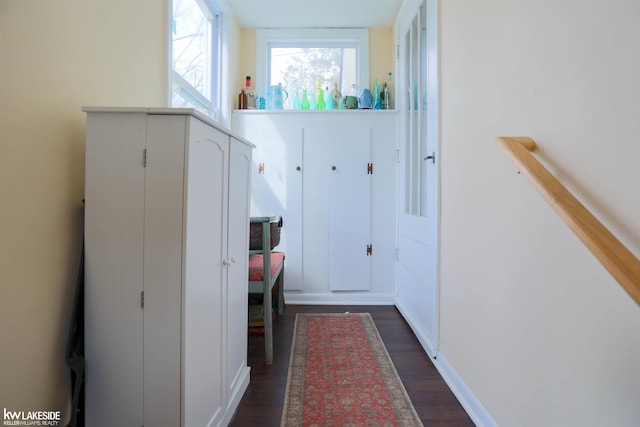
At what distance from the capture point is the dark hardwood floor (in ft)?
4.19

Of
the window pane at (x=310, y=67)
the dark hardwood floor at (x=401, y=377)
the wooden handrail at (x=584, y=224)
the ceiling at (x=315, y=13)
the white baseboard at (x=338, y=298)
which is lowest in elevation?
the dark hardwood floor at (x=401, y=377)

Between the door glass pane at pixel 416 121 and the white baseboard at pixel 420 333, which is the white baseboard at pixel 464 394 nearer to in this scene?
the white baseboard at pixel 420 333

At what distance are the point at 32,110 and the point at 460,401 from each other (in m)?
2.01

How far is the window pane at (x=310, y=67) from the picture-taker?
2916mm

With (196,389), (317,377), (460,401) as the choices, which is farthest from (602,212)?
(317,377)

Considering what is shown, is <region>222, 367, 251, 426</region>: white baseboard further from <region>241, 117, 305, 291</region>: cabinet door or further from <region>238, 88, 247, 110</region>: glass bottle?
<region>238, 88, 247, 110</region>: glass bottle

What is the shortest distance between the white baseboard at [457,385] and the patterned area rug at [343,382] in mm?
246

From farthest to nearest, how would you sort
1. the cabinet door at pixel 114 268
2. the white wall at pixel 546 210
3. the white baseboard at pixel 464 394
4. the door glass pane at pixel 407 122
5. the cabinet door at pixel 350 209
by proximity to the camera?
the cabinet door at pixel 350 209 < the door glass pane at pixel 407 122 < the white baseboard at pixel 464 394 < the cabinet door at pixel 114 268 < the white wall at pixel 546 210

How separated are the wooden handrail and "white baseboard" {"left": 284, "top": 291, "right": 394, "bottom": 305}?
207cm

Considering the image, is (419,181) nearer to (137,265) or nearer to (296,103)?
(296,103)

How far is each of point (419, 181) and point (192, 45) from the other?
6.37ft

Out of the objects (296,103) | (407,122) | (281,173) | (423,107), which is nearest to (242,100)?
(296,103)

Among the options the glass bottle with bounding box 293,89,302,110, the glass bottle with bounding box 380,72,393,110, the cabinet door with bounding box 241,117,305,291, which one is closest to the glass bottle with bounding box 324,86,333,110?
the glass bottle with bounding box 293,89,302,110

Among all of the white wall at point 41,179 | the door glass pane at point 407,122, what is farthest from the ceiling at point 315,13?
the white wall at point 41,179
